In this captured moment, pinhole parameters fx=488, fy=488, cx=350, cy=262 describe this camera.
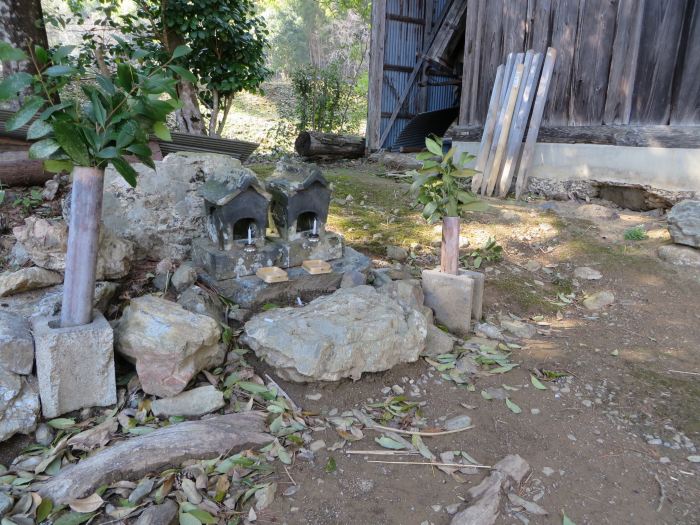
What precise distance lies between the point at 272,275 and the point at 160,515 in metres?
1.66

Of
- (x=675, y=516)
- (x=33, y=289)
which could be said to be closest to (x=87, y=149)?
(x=33, y=289)

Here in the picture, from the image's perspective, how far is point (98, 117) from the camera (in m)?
2.13

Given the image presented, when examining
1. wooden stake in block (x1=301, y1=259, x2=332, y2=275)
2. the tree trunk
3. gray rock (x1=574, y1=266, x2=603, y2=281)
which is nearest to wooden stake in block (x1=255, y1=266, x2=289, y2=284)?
wooden stake in block (x1=301, y1=259, x2=332, y2=275)

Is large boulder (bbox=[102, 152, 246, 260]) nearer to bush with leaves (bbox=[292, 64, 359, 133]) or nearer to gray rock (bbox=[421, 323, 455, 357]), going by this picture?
gray rock (bbox=[421, 323, 455, 357])

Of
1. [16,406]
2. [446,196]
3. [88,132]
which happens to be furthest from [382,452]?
[88,132]

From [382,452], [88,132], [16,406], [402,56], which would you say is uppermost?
[402,56]

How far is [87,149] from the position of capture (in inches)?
84.2

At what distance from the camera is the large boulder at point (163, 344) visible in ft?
7.54

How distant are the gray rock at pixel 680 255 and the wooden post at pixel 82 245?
4.34m

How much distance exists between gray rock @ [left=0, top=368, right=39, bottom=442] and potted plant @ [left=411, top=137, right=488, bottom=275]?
7.78ft

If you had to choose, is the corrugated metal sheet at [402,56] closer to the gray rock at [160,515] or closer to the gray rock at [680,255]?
the gray rock at [680,255]

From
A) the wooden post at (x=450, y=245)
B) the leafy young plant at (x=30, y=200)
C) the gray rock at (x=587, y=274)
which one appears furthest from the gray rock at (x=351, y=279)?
the leafy young plant at (x=30, y=200)

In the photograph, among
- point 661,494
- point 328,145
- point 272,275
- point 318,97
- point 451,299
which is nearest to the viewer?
point 661,494

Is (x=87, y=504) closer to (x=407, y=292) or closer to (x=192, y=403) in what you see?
(x=192, y=403)
